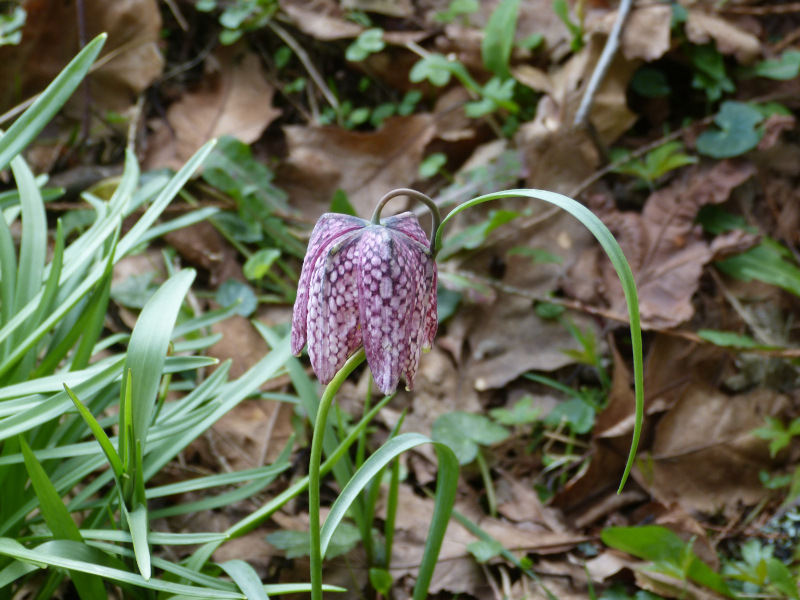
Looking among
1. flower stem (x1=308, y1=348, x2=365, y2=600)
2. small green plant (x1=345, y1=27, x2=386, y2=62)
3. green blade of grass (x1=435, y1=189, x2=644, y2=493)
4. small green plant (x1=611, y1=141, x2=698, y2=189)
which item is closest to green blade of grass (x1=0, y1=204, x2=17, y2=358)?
flower stem (x1=308, y1=348, x2=365, y2=600)

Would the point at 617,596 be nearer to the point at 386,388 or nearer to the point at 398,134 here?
the point at 386,388

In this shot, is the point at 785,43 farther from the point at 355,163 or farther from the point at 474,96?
the point at 355,163

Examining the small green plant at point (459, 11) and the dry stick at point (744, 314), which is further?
the small green plant at point (459, 11)

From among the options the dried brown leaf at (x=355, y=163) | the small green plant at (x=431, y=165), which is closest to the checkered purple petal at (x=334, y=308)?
the small green plant at (x=431, y=165)

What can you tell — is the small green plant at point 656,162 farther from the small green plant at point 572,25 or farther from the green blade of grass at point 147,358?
the green blade of grass at point 147,358

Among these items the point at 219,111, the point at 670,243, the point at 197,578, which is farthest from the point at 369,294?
the point at 219,111

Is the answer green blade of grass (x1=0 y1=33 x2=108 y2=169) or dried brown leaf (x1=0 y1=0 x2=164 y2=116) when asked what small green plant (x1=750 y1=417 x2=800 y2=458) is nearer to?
green blade of grass (x1=0 y1=33 x2=108 y2=169)
